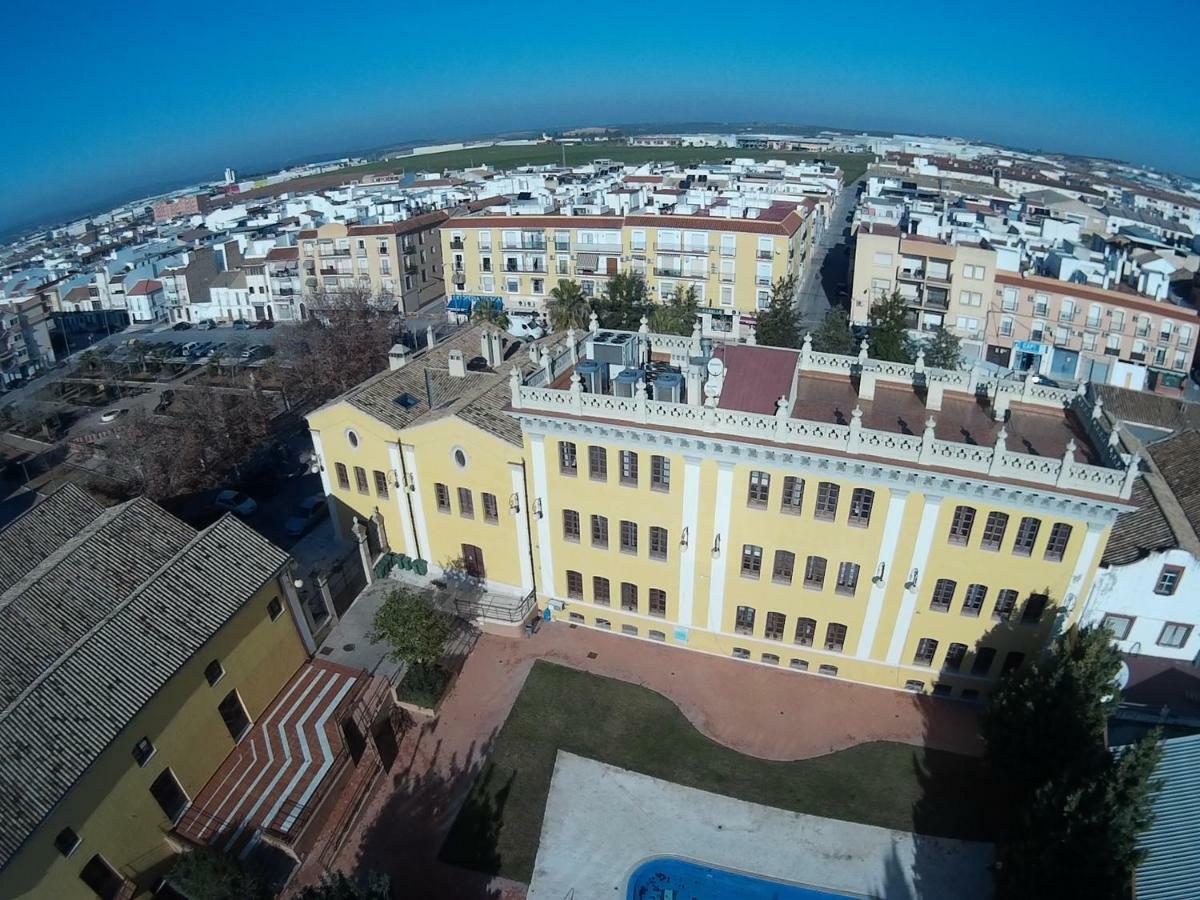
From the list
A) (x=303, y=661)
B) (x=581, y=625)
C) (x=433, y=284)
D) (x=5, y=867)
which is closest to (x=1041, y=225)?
(x=433, y=284)

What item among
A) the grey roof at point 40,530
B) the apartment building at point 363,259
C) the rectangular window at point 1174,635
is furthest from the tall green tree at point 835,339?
the apartment building at point 363,259

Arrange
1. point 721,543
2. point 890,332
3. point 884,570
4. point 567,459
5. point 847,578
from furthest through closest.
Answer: point 890,332 < point 567,459 < point 721,543 < point 847,578 < point 884,570

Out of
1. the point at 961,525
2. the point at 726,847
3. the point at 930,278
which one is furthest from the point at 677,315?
the point at 726,847

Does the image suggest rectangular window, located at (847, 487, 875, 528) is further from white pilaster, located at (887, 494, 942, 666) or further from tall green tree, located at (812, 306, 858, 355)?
tall green tree, located at (812, 306, 858, 355)

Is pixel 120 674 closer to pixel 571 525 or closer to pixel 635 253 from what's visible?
pixel 571 525

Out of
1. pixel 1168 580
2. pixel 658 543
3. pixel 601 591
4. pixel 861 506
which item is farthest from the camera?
pixel 601 591

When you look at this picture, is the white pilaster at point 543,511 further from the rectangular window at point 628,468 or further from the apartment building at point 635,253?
the apartment building at point 635,253
